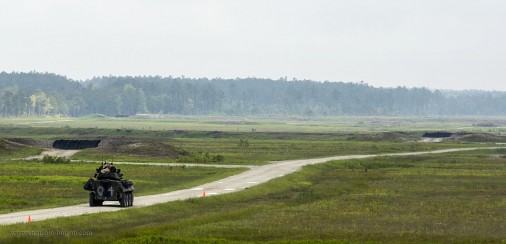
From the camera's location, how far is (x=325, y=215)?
6012cm

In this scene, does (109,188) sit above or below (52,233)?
above

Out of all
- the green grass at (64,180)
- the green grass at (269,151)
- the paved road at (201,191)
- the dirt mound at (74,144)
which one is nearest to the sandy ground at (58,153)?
the green grass at (269,151)

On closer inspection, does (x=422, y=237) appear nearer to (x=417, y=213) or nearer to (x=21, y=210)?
(x=417, y=213)

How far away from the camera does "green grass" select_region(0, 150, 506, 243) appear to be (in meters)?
48.6

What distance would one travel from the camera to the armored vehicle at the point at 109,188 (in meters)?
62.2

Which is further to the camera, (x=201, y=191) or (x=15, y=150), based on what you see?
(x=15, y=150)

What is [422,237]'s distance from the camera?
48.5 meters

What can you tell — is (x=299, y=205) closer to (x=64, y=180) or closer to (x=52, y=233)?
(x=52, y=233)

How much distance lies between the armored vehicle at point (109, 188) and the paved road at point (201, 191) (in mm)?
695

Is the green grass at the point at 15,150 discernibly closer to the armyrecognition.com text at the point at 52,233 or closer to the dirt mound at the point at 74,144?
the dirt mound at the point at 74,144

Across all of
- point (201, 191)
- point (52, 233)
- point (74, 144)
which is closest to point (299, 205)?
point (201, 191)

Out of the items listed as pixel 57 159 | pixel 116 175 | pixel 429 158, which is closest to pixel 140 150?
pixel 57 159

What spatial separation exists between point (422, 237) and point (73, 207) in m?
24.8

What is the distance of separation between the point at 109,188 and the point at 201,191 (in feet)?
48.9
